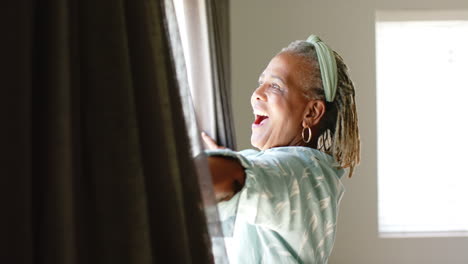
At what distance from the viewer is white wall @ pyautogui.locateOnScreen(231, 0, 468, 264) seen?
3.32 meters

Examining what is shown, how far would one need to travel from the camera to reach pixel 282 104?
117 cm

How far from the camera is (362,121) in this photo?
3367 millimetres

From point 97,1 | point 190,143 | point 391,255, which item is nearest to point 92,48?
point 97,1

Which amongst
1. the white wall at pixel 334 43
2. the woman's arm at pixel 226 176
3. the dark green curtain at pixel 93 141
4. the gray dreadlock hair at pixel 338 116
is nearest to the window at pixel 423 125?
the white wall at pixel 334 43

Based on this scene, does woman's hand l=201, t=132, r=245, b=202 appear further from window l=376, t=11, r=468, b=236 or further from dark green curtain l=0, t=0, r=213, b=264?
window l=376, t=11, r=468, b=236

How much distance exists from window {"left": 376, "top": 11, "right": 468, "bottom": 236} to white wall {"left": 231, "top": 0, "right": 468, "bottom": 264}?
4.7 inches

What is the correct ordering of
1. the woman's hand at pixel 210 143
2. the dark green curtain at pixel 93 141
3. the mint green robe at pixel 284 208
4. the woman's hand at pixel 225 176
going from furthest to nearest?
1. the woman's hand at pixel 210 143
2. the mint green robe at pixel 284 208
3. the woman's hand at pixel 225 176
4. the dark green curtain at pixel 93 141

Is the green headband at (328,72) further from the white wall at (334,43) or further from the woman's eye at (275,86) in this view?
the white wall at (334,43)

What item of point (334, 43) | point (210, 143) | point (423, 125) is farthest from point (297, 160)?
point (423, 125)

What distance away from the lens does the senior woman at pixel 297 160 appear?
2.93 ft

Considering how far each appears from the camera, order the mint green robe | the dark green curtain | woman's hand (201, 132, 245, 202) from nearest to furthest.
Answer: the dark green curtain
woman's hand (201, 132, 245, 202)
the mint green robe

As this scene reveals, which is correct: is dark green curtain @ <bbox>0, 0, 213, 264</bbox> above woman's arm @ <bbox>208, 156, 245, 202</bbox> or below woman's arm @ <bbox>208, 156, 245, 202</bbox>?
above

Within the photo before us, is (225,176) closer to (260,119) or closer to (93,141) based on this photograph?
(93,141)

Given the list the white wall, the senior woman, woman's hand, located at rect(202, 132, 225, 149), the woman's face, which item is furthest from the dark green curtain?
the white wall
